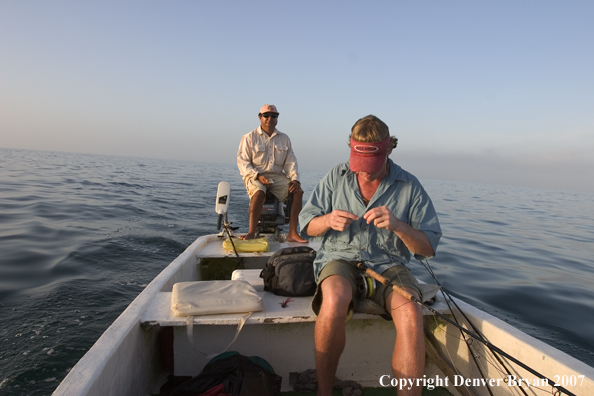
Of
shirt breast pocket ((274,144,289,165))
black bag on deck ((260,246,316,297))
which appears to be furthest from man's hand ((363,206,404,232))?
shirt breast pocket ((274,144,289,165))

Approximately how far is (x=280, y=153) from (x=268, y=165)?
0.25m

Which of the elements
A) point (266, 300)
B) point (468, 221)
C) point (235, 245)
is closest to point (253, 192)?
point (235, 245)

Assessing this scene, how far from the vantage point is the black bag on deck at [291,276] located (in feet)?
8.77

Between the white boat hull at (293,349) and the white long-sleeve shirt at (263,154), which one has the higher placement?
the white long-sleeve shirt at (263,154)

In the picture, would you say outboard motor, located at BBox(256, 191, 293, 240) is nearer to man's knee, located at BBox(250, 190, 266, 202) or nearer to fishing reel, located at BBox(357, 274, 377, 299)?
man's knee, located at BBox(250, 190, 266, 202)

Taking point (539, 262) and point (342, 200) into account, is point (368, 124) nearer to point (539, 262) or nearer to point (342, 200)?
point (342, 200)

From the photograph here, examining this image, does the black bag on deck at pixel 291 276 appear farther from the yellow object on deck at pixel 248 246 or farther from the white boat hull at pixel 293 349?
the yellow object on deck at pixel 248 246

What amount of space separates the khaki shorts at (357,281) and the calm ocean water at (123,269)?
208 cm

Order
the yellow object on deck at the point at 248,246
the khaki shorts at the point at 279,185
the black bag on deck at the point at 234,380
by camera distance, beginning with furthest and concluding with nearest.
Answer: the khaki shorts at the point at 279,185 < the yellow object on deck at the point at 248,246 < the black bag on deck at the point at 234,380

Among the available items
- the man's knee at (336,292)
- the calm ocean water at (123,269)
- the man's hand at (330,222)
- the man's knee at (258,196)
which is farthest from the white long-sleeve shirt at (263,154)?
the man's knee at (336,292)

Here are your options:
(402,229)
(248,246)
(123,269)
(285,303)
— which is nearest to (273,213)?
→ (248,246)

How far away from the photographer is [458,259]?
283 inches

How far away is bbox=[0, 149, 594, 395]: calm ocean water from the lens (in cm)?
325

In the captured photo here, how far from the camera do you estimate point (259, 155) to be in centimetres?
523
